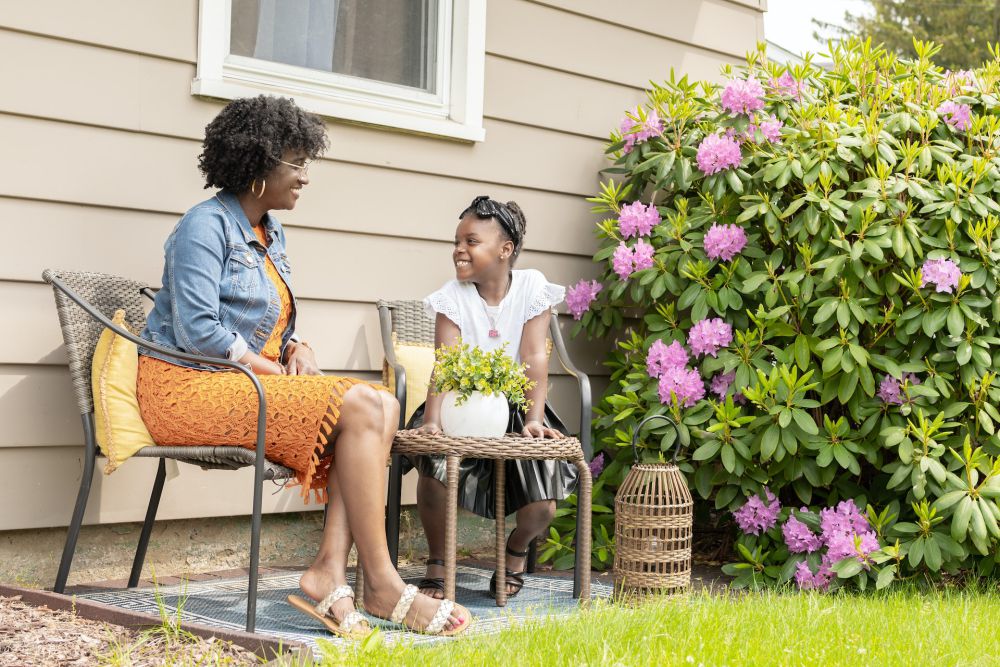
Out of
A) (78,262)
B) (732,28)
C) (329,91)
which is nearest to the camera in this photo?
(78,262)

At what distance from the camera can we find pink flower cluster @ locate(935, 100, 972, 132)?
145 inches

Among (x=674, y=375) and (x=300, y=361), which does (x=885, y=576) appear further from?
(x=300, y=361)

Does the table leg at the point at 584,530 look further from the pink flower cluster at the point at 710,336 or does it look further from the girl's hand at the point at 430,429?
the pink flower cluster at the point at 710,336

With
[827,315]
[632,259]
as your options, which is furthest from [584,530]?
[632,259]

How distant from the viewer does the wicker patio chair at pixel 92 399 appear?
8.33 ft

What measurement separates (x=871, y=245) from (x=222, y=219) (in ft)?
6.46

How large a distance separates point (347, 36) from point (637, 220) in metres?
1.22

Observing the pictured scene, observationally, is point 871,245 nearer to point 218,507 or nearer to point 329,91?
point 329,91

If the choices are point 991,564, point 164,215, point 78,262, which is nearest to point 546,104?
point 164,215

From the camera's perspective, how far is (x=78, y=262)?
3.08 meters

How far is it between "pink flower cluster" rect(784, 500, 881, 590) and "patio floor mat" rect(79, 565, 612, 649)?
61cm

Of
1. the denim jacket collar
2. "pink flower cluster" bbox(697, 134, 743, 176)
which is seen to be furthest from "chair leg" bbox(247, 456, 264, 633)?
"pink flower cluster" bbox(697, 134, 743, 176)

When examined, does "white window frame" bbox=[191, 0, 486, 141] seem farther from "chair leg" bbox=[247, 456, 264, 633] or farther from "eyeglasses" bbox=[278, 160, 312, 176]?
"chair leg" bbox=[247, 456, 264, 633]

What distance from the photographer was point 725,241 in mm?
3713
